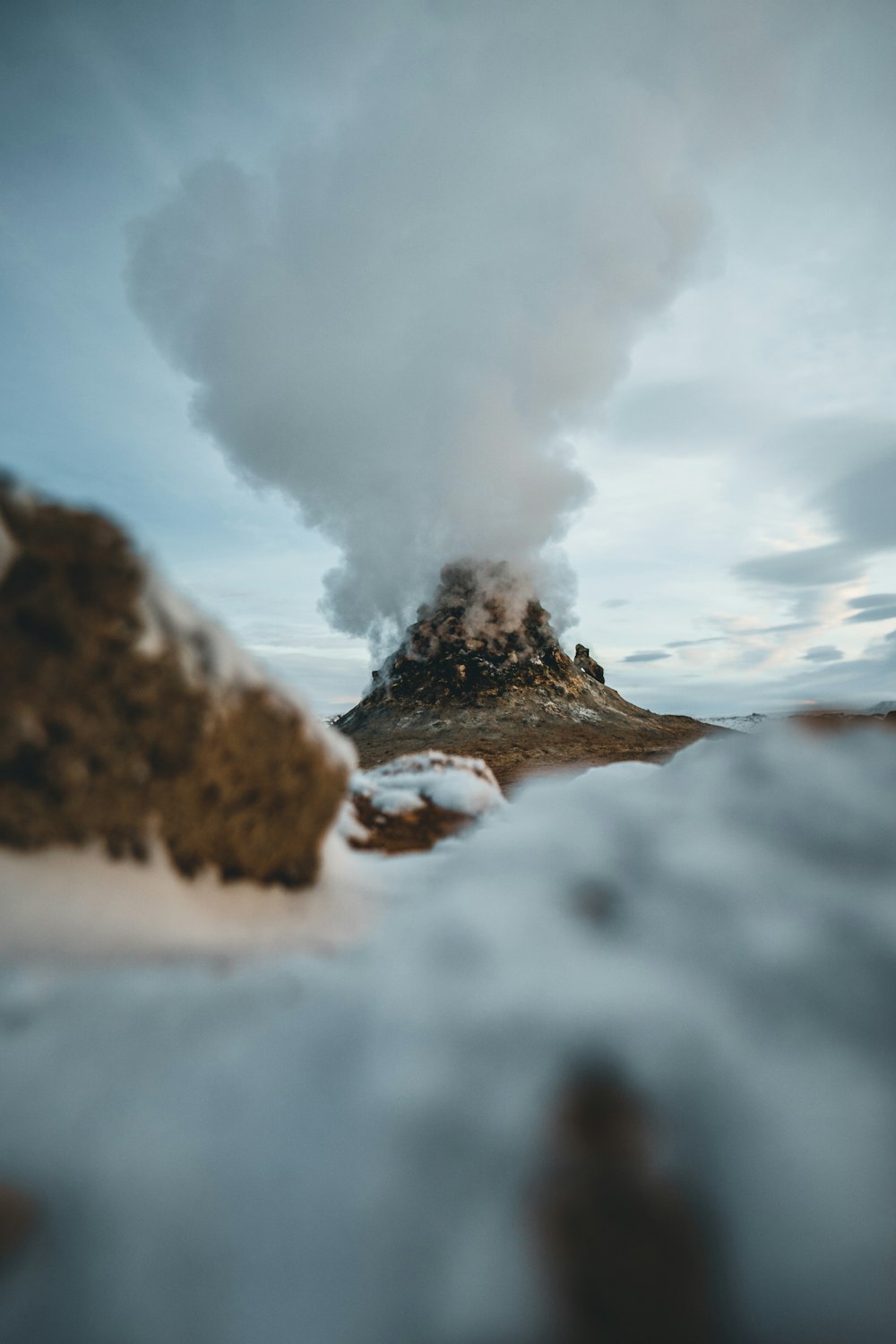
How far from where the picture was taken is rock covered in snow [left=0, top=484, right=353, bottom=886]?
5.03 ft

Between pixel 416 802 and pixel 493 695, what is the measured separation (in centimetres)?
1703

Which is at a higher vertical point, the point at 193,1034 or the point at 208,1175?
the point at 193,1034

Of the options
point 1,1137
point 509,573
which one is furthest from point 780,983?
point 509,573

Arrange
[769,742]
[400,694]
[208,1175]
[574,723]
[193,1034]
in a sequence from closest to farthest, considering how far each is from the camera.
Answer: [208,1175] → [193,1034] → [769,742] → [574,723] → [400,694]

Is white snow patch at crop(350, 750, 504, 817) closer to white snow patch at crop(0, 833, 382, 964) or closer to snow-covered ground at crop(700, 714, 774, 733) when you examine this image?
white snow patch at crop(0, 833, 382, 964)

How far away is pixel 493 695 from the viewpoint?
2081cm

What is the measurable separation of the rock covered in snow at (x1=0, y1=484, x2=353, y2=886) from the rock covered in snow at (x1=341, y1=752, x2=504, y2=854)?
1.36 metres

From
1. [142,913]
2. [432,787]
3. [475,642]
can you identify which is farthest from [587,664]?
[142,913]

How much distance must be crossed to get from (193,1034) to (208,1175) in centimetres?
36

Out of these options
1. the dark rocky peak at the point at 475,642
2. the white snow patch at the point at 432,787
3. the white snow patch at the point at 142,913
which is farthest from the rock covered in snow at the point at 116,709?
the dark rocky peak at the point at 475,642

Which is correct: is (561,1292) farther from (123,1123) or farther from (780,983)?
(780,983)

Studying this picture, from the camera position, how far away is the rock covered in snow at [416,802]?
11.1 ft

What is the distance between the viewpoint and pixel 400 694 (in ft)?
73.5

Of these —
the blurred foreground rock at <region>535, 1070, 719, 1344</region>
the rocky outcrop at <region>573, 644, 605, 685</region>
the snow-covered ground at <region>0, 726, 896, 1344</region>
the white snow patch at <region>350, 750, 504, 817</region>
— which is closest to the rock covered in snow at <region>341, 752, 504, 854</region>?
the white snow patch at <region>350, 750, 504, 817</region>
